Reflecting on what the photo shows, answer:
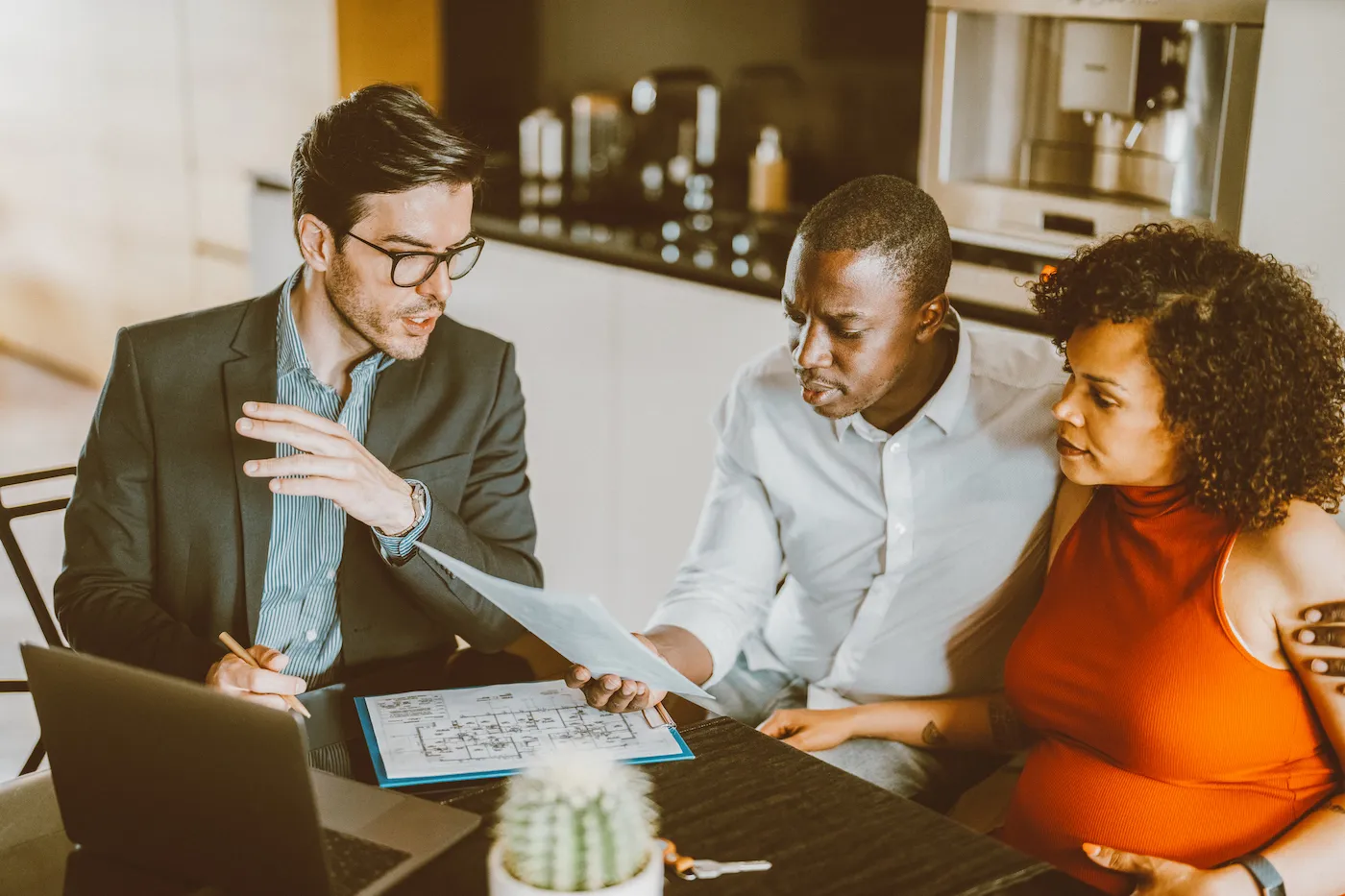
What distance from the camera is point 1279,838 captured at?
139 centimetres

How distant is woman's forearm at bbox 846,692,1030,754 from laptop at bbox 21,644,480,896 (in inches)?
28.2

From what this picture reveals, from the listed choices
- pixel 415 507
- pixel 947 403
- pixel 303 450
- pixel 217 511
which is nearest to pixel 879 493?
pixel 947 403

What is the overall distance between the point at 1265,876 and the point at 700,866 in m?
0.57

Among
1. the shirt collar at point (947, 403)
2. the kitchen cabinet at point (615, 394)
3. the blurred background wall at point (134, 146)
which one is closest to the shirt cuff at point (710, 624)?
the shirt collar at point (947, 403)

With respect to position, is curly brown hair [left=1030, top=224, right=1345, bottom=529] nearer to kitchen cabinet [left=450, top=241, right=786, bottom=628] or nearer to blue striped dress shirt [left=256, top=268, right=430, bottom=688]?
blue striped dress shirt [left=256, top=268, right=430, bottom=688]

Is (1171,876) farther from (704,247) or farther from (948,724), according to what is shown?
(704,247)

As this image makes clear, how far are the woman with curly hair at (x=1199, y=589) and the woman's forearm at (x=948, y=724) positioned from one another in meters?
0.23

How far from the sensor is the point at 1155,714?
4.71ft

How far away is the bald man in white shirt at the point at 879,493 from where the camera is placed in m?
1.70

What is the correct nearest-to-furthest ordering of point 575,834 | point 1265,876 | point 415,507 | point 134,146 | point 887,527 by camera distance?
point 575,834, point 1265,876, point 415,507, point 887,527, point 134,146

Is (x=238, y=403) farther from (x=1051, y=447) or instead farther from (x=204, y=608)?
(x=1051, y=447)

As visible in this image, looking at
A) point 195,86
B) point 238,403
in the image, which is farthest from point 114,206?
point 238,403

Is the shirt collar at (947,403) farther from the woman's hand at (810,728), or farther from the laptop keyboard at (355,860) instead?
the laptop keyboard at (355,860)

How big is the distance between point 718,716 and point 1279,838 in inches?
22.4
